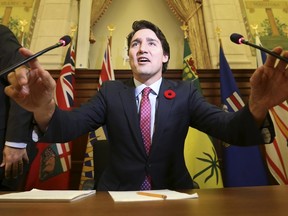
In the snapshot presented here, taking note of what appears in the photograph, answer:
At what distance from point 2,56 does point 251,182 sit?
7.57 feet

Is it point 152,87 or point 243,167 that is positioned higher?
point 152,87

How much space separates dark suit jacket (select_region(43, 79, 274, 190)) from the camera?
154 cm

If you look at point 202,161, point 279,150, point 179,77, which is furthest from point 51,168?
point 279,150

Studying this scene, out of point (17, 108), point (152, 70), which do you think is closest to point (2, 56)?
point (17, 108)

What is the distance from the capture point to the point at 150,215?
70 cm

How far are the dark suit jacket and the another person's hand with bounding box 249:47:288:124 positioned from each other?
0.64 ft

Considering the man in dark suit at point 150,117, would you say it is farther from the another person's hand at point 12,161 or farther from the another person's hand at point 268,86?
the another person's hand at point 12,161

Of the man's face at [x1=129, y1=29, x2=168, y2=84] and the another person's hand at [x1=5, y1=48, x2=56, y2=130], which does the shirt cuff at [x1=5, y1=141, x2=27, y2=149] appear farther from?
the man's face at [x1=129, y1=29, x2=168, y2=84]

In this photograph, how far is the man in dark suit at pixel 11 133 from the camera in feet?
5.36

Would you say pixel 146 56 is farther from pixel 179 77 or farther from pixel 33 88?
pixel 179 77

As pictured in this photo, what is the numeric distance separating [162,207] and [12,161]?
3.67 feet

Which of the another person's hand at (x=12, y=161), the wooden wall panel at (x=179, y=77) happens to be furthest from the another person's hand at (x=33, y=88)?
the wooden wall panel at (x=179, y=77)

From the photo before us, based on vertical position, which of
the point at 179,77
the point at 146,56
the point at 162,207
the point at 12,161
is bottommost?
the point at 162,207

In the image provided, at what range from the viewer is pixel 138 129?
5.35ft
